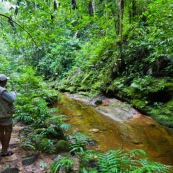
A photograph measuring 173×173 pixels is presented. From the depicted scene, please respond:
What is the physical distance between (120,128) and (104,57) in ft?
22.9

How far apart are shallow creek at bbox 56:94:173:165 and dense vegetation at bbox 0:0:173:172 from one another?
0.64m

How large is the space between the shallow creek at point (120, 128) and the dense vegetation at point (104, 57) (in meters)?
0.64

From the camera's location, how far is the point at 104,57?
13453mm

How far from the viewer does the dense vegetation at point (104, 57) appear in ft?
21.5

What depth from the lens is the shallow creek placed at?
5777 mm

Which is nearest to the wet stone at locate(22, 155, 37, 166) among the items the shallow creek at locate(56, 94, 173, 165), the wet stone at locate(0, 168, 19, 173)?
the wet stone at locate(0, 168, 19, 173)

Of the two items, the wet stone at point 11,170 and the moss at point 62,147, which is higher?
the wet stone at point 11,170

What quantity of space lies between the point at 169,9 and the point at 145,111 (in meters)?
4.21

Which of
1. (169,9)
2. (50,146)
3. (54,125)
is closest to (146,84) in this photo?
(169,9)

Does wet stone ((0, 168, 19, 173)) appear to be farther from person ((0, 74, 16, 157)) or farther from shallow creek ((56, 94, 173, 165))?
shallow creek ((56, 94, 173, 165))

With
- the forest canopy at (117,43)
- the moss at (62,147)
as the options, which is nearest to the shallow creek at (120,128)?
the forest canopy at (117,43)

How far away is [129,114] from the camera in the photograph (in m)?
8.88

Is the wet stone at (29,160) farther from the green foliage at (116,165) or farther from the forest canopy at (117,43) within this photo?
the forest canopy at (117,43)

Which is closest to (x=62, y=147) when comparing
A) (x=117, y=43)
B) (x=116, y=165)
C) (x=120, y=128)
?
(x=116, y=165)
